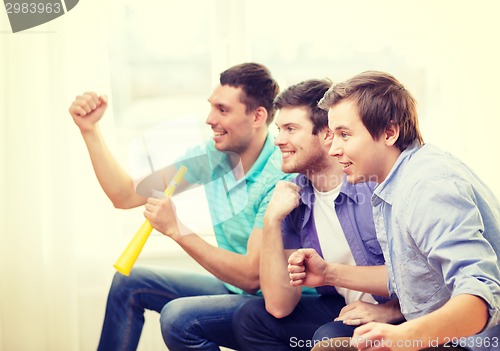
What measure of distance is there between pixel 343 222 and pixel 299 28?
0.79 m

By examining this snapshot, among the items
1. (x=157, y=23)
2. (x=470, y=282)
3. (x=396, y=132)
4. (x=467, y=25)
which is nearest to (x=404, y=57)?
(x=467, y=25)

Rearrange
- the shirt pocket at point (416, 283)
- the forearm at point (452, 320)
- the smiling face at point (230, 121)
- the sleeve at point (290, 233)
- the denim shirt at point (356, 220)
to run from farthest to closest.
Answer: the smiling face at point (230, 121) < the sleeve at point (290, 233) < the denim shirt at point (356, 220) < the shirt pocket at point (416, 283) < the forearm at point (452, 320)

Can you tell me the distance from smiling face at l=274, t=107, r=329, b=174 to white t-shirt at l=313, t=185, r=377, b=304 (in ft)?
0.23

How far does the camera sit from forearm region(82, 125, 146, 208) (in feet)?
5.91

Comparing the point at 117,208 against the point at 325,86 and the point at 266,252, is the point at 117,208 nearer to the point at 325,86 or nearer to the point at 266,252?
the point at 266,252

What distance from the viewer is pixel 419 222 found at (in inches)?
42.8

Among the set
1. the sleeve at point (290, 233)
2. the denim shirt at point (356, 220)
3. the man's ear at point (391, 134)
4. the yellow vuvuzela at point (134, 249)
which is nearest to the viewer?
the man's ear at point (391, 134)

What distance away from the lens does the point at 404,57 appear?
6.88 ft

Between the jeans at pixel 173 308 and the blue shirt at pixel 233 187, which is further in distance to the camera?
the blue shirt at pixel 233 187

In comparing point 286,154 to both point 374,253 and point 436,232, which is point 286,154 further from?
point 436,232

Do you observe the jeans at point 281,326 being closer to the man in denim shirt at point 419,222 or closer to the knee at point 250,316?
the knee at point 250,316

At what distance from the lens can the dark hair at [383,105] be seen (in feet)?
4.22

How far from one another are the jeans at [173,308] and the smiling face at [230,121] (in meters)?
0.35

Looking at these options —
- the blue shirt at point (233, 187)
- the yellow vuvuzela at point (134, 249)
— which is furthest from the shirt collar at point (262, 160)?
the yellow vuvuzela at point (134, 249)
